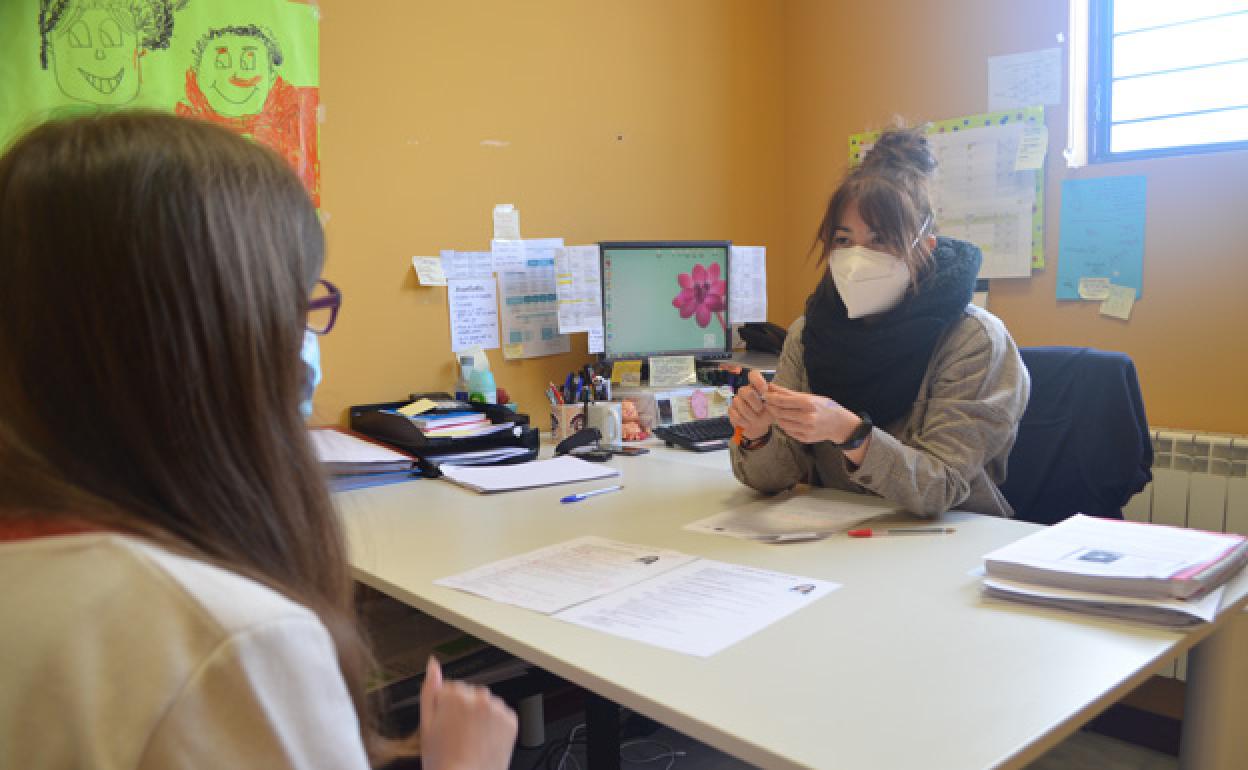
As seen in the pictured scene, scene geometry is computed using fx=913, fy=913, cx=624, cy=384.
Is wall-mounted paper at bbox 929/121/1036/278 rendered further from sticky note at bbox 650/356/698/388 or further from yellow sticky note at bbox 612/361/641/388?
yellow sticky note at bbox 612/361/641/388

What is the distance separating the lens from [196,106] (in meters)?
1.86

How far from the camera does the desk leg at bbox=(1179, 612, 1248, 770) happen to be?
1.11m

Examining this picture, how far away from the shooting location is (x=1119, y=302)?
7.98ft

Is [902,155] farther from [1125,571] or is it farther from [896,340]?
[1125,571]

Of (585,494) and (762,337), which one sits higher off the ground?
(762,337)

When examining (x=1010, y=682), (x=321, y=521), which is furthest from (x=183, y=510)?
(x=1010, y=682)

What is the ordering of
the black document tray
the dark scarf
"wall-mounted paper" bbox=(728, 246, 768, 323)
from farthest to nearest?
1. "wall-mounted paper" bbox=(728, 246, 768, 323)
2. the black document tray
3. the dark scarf

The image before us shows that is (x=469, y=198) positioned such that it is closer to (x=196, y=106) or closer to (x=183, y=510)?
(x=196, y=106)

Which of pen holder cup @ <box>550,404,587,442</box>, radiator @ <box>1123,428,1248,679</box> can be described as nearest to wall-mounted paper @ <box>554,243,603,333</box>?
pen holder cup @ <box>550,404,587,442</box>

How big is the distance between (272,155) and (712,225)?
2374 millimetres

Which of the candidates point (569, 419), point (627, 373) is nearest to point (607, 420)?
point (569, 419)

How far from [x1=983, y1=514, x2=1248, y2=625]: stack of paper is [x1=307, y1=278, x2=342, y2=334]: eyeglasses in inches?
33.4

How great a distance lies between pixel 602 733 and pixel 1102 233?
1913 mm

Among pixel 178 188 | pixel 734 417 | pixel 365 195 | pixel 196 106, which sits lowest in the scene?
pixel 734 417
